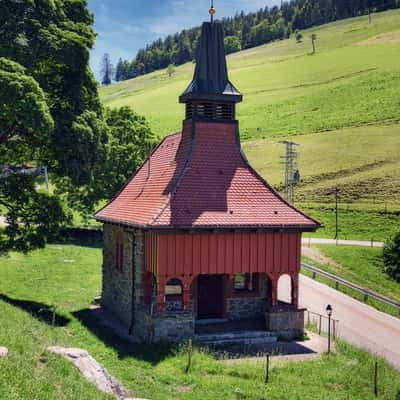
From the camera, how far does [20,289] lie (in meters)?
25.0

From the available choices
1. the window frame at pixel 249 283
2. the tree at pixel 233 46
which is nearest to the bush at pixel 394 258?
the window frame at pixel 249 283

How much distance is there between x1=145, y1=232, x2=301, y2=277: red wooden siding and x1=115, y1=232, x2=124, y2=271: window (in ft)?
10.7

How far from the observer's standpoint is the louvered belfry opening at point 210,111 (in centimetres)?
2317

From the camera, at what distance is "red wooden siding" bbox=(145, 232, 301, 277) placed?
19.9m

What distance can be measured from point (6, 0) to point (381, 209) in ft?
124

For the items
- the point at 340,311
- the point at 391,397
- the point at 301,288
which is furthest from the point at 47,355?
the point at 301,288

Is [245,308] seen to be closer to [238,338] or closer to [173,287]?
[238,338]

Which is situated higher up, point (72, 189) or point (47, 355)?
point (72, 189)

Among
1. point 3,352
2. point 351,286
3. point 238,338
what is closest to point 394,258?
point 351,286

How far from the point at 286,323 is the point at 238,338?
6.89 feet

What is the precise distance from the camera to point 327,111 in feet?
275

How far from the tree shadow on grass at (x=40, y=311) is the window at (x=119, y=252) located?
327 cm

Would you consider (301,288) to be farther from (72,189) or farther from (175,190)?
(72,189)

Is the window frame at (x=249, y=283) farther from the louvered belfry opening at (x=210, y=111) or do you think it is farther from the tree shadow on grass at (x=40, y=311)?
the tree shadow on grass at (x=40, y=311)
